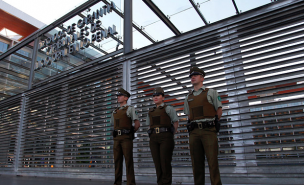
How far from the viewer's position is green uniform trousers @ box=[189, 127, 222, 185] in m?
2.66

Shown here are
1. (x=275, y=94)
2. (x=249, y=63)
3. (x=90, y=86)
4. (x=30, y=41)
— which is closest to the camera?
(x=275, y=94)

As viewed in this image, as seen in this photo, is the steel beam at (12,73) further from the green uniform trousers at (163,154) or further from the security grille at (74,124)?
the green uniform trousers at (163,154)

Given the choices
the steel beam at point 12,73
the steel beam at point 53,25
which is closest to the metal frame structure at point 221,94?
the steel beam at point 53,25

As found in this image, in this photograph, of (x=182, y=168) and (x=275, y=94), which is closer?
(x=275, y=94)

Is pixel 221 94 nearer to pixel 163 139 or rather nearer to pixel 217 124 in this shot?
pixel 217 124

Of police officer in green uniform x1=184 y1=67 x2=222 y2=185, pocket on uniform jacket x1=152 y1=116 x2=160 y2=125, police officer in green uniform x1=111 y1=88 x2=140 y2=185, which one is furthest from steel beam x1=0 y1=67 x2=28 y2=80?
police officer in green uniform x1=184 y1=67 x2=222 y2=185

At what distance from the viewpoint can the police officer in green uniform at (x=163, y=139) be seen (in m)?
3.38

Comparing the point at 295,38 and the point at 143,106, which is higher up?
the point at 295,38

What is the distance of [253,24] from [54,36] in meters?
7.00

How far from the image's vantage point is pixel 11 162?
7.62 meters

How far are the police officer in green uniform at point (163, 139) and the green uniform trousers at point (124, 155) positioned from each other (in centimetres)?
43

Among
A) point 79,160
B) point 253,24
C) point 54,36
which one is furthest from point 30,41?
point 253,24

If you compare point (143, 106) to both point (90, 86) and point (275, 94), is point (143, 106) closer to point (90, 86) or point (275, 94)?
point (90, 86)

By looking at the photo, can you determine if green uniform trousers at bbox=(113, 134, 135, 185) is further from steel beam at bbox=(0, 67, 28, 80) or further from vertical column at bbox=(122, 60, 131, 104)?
steel beam at bbox=(0, 67, 28, 80)
